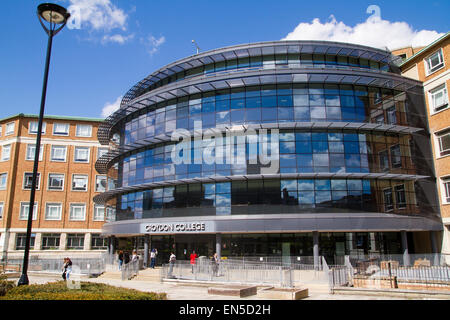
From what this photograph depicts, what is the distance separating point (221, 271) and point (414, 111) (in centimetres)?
2127

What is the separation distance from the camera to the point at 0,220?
45.9 meters

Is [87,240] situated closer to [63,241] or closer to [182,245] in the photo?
[63,241]

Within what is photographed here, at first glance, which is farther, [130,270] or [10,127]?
[10,127]

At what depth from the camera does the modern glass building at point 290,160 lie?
93.2ft

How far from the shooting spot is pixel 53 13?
1426 centimetres

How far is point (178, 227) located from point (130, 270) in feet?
17.5

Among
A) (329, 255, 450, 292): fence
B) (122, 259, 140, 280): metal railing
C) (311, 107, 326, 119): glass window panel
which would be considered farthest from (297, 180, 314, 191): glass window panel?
(122, 259, 140, 280): metal railing

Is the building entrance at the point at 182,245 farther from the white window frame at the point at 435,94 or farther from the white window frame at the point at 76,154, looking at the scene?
the white window frame at the point at 76,154

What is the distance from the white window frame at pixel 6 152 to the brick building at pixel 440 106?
4708 centimetres

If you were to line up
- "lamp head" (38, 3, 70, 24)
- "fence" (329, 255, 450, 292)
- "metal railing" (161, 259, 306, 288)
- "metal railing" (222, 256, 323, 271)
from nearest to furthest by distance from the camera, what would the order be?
1. "lamp head" (38, 3, 70, 24)
2. "fence" (329, 255, 450, 292)
3. "metal railing" (161, 259, 306, 288)
4. "metal railing" (222, 256, 323, 271)

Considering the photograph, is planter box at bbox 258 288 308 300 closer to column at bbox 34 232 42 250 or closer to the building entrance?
the building entrance

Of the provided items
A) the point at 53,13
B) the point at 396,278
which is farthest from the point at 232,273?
the point at 53,13

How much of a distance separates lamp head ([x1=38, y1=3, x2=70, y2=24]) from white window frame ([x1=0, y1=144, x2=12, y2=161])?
1554 inches

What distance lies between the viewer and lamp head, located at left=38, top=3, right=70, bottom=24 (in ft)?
46.0
